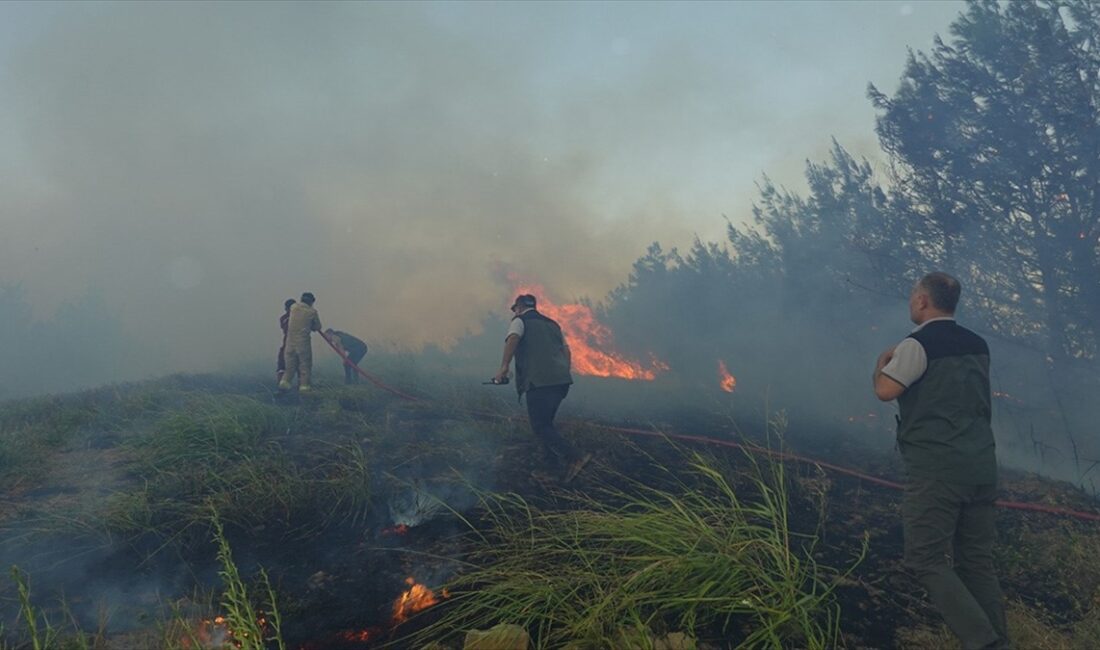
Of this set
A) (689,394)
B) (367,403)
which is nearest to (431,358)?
(689,394)

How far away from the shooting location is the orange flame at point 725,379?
19.8 m

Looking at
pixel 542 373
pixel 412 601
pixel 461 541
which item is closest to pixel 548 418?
pixel 542 373

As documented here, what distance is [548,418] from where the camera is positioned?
234 inches

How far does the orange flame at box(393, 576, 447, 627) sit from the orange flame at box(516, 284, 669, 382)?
18.4m

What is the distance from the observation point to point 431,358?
2267 centimetres

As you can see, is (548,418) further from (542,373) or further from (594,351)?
(594,351)

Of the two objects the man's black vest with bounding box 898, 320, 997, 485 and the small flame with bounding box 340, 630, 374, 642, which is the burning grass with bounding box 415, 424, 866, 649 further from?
the man's black vest with bounding box 898, 320, 997, 485

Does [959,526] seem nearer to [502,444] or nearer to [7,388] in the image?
[502,444]

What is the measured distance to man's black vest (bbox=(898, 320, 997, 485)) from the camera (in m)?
2.76

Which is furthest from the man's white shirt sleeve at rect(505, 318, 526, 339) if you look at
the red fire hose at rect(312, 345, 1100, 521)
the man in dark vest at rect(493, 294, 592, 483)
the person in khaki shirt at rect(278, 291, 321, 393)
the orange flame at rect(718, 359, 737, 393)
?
the orange flame at rect(718, 359, 737, 393)

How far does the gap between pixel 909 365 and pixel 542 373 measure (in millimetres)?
3551

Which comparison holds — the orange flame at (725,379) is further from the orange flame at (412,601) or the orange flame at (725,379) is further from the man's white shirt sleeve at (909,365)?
the orange flame at (412,601)

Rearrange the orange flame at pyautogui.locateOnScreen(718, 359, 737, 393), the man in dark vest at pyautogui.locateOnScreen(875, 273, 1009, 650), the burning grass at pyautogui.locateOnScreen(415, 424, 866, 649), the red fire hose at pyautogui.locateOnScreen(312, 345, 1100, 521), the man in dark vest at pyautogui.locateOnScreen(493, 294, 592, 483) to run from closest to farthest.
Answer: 1. the burning grass at pyautogui.locateOnScreen(415, 424, 866, 649)
2. the man in dark vest at pyautogui.locateOnScreen(875, 273, 1009, 650)
3. the red fire hose at pyautogui.locateOnScreen(312, 345, 1100, 521)
4. the man in dark vest at pyautogui.locateOnScreen(493, 294, 592, 483)
5. the orange flame at pyautogui.locateOnScreen(718, 359, 737, 393)

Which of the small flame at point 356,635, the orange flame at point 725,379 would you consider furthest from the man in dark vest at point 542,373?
the orange flame at point 725,379
